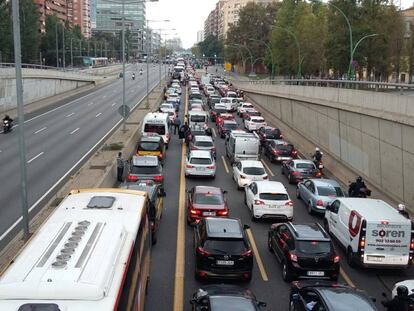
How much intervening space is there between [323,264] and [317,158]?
16696 millimetres

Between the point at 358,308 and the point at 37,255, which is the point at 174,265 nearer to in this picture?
the point at 358,308

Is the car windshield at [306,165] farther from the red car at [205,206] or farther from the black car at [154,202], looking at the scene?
the black car at [154,202]

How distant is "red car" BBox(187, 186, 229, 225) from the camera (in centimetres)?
1933

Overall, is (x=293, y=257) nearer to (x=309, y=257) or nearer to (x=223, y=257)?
(x=309, y=257)

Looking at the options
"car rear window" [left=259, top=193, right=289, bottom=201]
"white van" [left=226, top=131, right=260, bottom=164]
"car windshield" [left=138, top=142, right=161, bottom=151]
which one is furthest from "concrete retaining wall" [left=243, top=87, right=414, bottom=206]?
"car windshield" [left=138, top=142, right=161, bottom=151]

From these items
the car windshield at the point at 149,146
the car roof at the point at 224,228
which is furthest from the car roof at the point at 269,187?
the car windshield at the point at 149,146

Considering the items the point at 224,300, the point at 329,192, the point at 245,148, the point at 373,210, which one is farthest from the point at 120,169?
the point at 224,300

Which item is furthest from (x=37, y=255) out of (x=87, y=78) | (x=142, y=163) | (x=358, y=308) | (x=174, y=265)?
(x=87, y=78)

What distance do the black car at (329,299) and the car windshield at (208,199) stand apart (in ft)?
25.2

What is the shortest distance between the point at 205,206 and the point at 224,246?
5.07 m

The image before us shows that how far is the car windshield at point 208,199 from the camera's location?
19641 millimetres

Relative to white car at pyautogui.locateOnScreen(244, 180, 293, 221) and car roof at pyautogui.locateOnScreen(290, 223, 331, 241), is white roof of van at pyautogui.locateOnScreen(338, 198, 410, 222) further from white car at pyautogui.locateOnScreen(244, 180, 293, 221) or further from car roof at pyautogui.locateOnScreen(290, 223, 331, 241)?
white car at pyautogui.locateOnScreen(244, 180, 293, 221)

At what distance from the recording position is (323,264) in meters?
14.7

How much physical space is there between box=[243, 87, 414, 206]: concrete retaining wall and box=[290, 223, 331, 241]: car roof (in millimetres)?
7623
